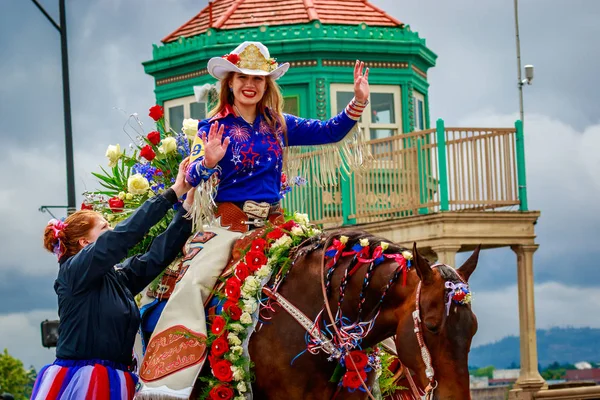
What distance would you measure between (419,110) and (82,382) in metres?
17.7

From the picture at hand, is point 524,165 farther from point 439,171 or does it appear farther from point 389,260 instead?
point 389,260

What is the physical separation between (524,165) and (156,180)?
11.8 meters

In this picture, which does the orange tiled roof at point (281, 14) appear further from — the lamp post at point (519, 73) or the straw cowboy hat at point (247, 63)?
the straw cowboy hat at point (247, 63)

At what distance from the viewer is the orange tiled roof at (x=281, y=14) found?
24062 mm

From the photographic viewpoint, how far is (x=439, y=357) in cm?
600

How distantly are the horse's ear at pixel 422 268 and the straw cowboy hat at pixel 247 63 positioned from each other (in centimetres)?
192

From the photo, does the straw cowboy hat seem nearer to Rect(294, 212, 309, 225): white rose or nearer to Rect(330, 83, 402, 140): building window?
Rect(294, 212, 309, 225): white rose

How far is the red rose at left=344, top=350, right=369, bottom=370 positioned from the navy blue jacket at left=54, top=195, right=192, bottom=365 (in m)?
1.46

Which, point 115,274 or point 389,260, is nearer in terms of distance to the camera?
point 389,260

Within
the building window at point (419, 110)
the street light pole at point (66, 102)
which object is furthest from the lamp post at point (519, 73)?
the street light pole at point (66, 102)

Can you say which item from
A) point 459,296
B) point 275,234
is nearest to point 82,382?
point 275,234

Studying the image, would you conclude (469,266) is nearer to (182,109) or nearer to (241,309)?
(241,309)

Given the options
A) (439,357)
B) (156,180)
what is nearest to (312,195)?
(156,180)


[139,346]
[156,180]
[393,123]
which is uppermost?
[393,123]
